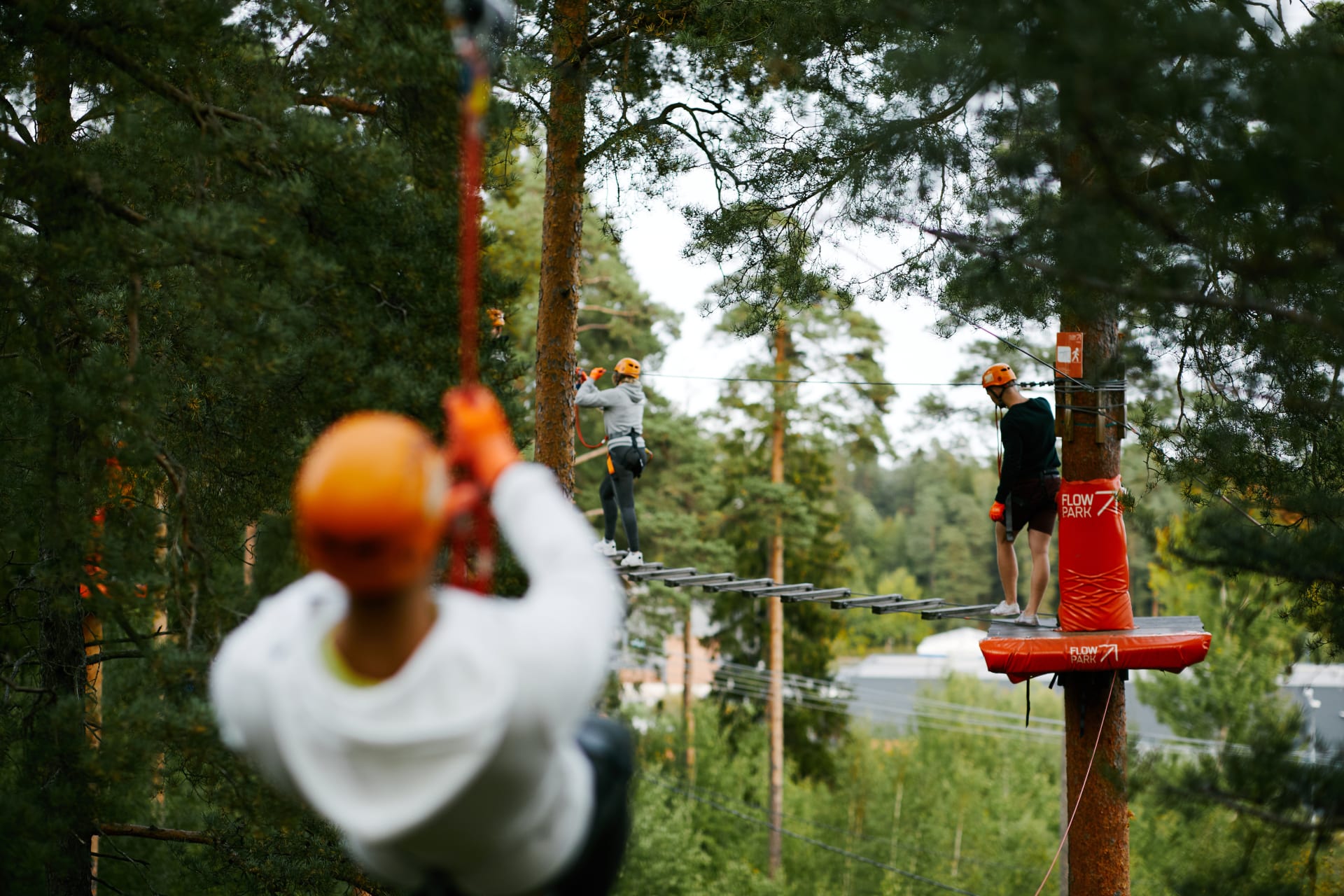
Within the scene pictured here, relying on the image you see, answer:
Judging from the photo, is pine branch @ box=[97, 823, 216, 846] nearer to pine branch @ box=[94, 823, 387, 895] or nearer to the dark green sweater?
pine branch @ box=[94, 823, 387, 895]

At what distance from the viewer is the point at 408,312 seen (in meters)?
5.09

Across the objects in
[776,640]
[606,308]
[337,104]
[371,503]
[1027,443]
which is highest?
[606,308]

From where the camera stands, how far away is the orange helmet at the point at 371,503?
1.26 metres

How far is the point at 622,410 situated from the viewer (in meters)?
A: 8.02

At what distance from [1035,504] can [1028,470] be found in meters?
0.22

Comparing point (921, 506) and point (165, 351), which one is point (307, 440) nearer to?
point (165, 351)

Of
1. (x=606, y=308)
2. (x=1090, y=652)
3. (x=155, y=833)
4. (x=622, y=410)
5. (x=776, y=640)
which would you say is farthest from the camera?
(x=776, y=640)

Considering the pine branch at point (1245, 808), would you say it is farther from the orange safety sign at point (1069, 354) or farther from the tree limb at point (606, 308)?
the tree limb at point (606, 308)

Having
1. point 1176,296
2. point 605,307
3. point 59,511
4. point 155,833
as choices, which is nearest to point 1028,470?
point 1176,296

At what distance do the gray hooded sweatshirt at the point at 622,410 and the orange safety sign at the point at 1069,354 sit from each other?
2.78m

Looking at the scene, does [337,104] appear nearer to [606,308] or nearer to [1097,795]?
[1097,795]

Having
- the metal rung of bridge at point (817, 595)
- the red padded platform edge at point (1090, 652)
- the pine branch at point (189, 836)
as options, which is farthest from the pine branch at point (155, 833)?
the red padded platform edge at point (1090, 652)

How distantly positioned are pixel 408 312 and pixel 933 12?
2.58 metres

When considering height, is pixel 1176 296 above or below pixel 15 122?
below
